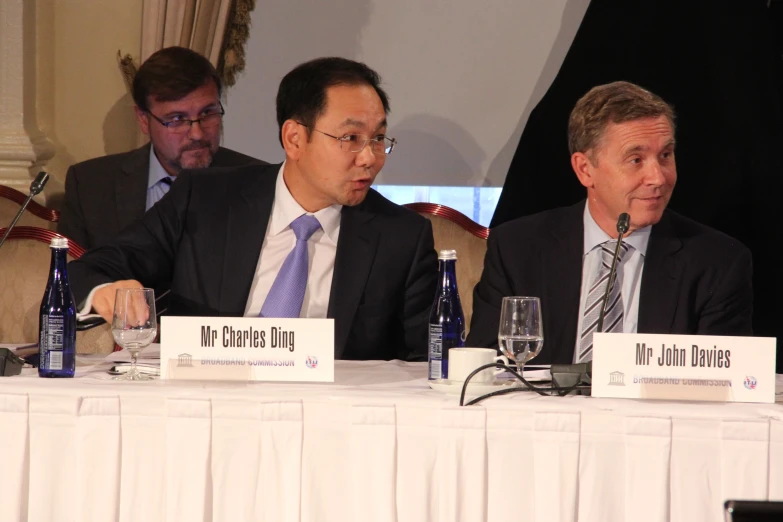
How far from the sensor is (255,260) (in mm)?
2428

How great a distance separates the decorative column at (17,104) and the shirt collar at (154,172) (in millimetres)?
585

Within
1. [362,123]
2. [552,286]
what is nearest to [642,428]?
[552,286]

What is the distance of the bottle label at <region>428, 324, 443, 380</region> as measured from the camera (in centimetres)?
175

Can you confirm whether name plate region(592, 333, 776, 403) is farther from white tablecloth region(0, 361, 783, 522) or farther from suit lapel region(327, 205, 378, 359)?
suit lapel region(327, 205, 378, 359)

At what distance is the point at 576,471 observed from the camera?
4.97 feet

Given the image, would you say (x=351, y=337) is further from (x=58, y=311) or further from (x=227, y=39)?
(x=227, y=39)

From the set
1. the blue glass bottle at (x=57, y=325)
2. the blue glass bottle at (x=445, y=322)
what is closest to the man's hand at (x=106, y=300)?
the blue glass bottle at (x=57, y=325)

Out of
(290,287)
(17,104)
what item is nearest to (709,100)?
(290,287)

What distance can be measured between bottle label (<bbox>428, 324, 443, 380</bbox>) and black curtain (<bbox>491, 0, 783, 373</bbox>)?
5.98 ft

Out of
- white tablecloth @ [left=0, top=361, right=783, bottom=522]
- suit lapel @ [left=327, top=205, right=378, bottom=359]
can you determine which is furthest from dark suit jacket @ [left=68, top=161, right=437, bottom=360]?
white tablecloth @ [left=0, top=361, right=783, bottom=522]

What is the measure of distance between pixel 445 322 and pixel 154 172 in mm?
1975

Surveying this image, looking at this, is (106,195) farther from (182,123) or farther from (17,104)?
(17,104)

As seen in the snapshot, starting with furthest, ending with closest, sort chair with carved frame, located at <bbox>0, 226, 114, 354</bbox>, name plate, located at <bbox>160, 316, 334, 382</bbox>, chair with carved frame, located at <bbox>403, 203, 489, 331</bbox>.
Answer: chair with carved frame, located at <bbox>403, 203, 489, 331</bbox> < chair with carved frame, located at <bbox>0, 226, 114, 354</bbox> < name plate, located at <bbox>160, 316, 334, 382</bbox>

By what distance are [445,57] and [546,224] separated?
1623 millimetres
